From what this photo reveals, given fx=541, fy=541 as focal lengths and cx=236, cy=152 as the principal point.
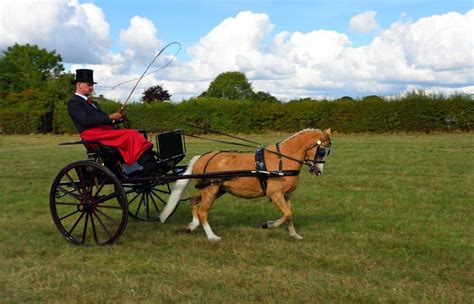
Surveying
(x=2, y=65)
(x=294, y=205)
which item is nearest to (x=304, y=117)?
(x=294, y=205)

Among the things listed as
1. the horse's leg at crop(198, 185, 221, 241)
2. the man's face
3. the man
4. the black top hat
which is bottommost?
the horse's leg at crop(198, 185, 221, 241)

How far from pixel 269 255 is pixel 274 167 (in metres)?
1.19

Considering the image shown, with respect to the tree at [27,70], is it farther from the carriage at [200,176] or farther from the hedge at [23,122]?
the carriage at [200,176]

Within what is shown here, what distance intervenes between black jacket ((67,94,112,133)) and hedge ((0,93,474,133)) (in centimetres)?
2020

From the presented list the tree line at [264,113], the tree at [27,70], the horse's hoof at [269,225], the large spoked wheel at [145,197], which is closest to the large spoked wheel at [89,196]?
the large spoked wheel at [145,197]

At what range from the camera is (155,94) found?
40875 mm

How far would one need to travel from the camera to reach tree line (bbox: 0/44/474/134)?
27.5 meters

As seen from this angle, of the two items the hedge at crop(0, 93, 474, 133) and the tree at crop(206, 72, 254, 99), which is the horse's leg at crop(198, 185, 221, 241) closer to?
the hedge at crop(0, 93, 474, 133)

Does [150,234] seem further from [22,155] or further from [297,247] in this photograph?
[22,155]

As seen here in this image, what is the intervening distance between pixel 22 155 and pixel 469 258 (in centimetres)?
1901

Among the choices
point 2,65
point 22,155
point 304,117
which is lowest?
point 22,155

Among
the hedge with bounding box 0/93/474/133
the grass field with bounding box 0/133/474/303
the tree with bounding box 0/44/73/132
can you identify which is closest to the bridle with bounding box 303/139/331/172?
the grass field with bounding box 0/133/474/303

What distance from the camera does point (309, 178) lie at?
13.2 m

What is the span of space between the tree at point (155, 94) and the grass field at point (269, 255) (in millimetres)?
29196
